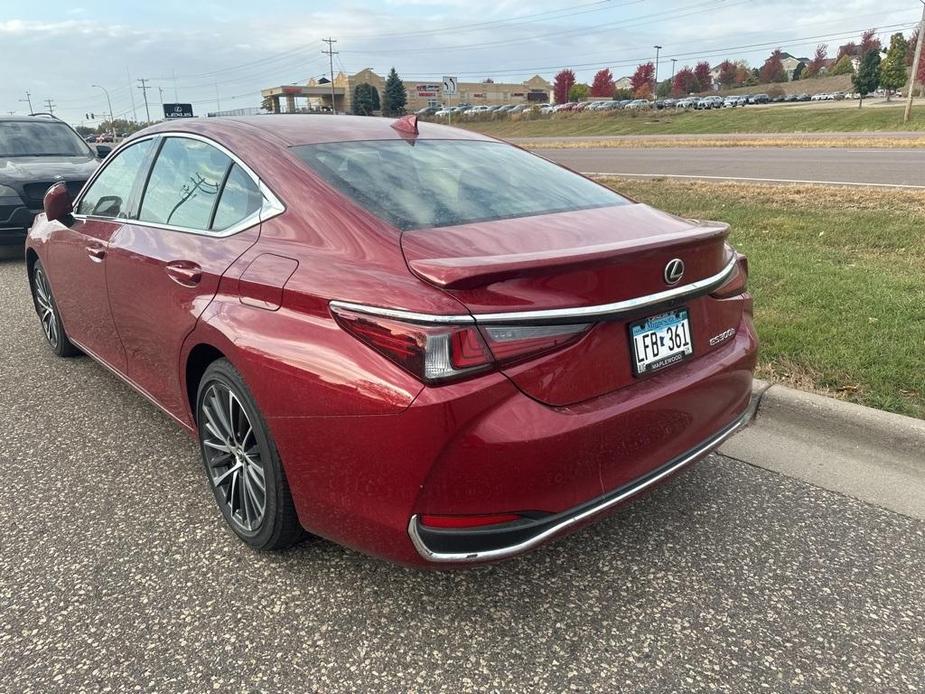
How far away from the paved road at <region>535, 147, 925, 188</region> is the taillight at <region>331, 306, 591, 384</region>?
36.4ft

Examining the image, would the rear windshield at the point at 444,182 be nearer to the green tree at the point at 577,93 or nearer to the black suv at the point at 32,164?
the black suv at the point at 32,164

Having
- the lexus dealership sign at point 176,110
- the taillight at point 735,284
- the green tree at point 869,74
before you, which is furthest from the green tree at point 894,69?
the taillight at point 735,284

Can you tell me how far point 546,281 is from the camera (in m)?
1.93

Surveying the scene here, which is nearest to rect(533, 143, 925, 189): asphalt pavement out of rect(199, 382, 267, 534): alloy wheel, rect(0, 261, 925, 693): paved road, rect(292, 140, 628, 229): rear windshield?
rect(292, 140, 628, 229): rear windshield

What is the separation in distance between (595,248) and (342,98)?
89024mm

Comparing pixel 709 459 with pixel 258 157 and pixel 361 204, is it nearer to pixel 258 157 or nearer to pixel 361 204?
pixel 361 204

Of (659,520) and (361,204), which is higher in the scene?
(361,204)

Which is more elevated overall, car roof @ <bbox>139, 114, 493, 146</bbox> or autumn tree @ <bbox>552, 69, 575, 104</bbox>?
autumn tree @ <bbox>552, 69, 575, 104</bbox>

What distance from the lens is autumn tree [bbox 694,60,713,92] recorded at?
10250 centimetres

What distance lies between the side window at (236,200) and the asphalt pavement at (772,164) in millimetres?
8087

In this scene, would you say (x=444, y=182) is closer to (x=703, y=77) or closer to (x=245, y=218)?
(x=245, y=218)

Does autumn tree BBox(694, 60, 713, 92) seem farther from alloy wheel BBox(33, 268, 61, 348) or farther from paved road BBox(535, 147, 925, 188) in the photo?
alloy wheel BBox(33, 268, 61, 348)

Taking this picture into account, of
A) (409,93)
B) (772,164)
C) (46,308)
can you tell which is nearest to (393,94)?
(409,93)

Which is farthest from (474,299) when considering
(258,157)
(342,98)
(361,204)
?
(342,98)
